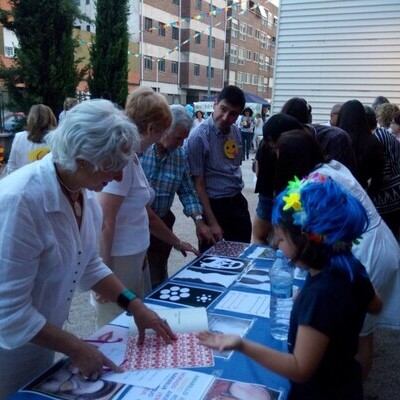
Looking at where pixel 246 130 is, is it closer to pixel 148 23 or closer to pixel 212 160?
pixel 212 160

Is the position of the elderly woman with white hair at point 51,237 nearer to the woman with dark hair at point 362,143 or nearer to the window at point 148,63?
the woman with dark hair at point 362,143

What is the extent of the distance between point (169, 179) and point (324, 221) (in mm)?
1603

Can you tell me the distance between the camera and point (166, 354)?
1416 millimetres

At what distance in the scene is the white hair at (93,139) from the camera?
1236mm

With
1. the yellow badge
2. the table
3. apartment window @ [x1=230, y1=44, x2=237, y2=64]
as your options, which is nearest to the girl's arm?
the table

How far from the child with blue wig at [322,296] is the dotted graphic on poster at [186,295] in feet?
2.16

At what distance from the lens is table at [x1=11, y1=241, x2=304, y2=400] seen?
1.22m

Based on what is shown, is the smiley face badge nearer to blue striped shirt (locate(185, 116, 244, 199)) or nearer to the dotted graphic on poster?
blue striped shirt (locate(185, 116, 244, 199))

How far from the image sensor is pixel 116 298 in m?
1.58

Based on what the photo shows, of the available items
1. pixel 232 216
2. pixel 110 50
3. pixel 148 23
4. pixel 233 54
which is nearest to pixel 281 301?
pixel 232 216

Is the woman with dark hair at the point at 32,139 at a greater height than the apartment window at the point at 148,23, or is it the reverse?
the apartment window at the point at 148,23

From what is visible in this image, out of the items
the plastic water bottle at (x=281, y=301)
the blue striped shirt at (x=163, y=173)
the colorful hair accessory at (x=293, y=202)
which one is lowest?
the plastic water bottle at (x=281, y=301)

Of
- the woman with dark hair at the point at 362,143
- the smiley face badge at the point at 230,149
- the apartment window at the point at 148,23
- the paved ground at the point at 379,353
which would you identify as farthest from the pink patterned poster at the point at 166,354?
the apartment window at the point at 148,23

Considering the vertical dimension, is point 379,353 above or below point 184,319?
below
